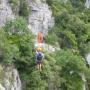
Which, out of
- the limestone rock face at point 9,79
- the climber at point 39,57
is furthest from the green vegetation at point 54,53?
the limestone rock face at point 9,79

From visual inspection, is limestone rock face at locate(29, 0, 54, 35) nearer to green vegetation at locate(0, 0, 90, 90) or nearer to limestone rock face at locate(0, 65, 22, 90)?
green vegetation at locate(0, 0, 90, 90)

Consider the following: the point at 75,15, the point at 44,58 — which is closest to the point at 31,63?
the point at 44,58

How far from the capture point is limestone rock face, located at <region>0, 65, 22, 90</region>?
2451 centimetres

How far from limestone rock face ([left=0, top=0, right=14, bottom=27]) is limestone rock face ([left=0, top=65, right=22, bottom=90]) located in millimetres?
5187

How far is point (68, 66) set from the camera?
29.9 m

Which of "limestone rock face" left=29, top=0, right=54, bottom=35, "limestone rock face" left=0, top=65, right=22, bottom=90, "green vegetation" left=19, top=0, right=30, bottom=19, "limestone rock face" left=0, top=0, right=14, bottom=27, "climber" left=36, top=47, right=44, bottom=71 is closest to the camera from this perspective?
"limestone rock face" left=0, top=65, right=22, bottom=90

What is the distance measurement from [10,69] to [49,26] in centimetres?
1043

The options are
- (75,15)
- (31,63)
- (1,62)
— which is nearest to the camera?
(1,62)

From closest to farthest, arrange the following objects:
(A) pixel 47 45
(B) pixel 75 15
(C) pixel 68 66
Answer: (C) pixel 68 66, (A) pixel 47 45, (B) pixel 75 15

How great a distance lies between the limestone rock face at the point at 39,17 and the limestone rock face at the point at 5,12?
3.08 m

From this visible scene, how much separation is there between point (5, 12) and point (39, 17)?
461 centimetres

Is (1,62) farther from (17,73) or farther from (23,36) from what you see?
(23,36)

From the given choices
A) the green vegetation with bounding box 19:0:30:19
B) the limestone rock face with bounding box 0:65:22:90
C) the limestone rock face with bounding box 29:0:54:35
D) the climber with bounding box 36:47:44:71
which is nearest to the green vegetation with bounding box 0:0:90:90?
the green vegetation with bounding box 19:0:30:19

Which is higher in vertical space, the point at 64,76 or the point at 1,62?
the point at 1,62
